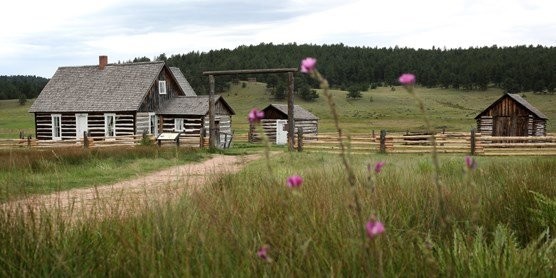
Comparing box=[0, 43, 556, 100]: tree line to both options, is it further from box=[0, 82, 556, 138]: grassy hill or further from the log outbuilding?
the log outbuilding

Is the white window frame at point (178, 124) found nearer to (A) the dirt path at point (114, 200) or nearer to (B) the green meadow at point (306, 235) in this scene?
(A) the dirt path at point (114, 200)

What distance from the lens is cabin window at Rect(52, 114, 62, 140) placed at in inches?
1355

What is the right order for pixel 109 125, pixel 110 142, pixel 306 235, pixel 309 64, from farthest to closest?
pixel 109 125 < pixel 110 142 < pixel 306 235 < pixel 309 64

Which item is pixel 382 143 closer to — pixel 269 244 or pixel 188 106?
pixel 188 106

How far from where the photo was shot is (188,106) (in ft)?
114

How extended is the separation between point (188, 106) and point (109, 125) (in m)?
5.25

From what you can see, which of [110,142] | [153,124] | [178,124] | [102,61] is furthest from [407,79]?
[102,61]

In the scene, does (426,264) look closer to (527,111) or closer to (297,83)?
(527,111)

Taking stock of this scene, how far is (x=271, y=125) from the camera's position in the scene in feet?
137

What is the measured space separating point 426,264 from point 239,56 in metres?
146

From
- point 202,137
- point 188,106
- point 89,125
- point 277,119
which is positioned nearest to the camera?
point 202,137

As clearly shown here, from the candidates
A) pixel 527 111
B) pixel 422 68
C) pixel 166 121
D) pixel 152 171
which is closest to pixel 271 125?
pixel 166 121

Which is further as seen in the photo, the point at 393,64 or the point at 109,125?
the point at 393,64

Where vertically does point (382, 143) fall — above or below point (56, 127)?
below
